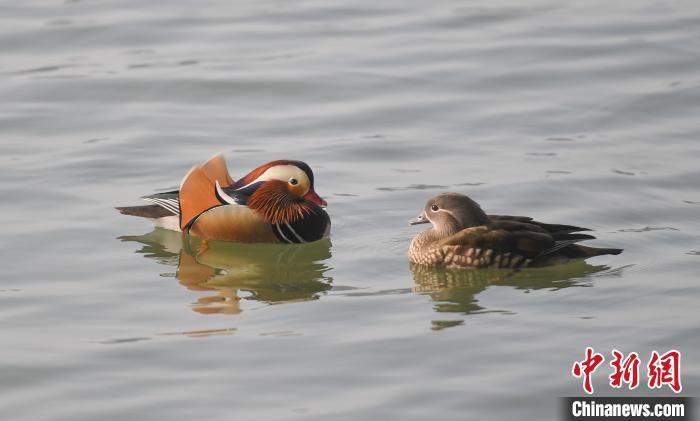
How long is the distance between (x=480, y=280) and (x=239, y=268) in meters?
2.13

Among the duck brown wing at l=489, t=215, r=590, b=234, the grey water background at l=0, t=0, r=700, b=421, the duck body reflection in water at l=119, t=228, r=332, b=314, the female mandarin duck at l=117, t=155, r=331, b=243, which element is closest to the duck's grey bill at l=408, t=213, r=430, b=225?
the grey water background at l=0, t=0, r=700, b=421

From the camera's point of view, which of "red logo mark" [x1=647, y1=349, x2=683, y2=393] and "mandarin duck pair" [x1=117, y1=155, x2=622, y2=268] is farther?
"mandarin duck pair" [x1=117, y1=155, x2=622, y2=268]

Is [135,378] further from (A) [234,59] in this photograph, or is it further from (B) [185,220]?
(A) [234,59]

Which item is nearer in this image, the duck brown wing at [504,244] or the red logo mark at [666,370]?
the red logo mark at [666,370]

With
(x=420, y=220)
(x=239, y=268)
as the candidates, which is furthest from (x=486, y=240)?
(x=239, y=268)

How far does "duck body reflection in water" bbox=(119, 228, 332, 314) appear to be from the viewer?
1173 cm

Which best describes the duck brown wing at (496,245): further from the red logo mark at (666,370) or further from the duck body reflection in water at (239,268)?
the red logo mark at (666,370)

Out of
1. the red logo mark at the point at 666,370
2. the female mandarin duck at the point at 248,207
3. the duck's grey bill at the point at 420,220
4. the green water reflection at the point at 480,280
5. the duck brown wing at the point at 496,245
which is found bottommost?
the red logo mark at the point at 666,370

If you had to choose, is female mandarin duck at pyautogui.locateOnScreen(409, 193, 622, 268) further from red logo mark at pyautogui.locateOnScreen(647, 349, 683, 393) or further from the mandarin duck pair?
red logo mark at pyautogui.locateOnScreen(647, 349, 683, 393)

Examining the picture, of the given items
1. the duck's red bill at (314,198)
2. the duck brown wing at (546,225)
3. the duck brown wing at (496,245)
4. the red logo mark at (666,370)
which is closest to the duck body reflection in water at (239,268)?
the duck's red bill at (314,198)

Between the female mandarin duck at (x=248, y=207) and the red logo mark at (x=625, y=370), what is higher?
the female mandarin duck at (x=248, y=207)

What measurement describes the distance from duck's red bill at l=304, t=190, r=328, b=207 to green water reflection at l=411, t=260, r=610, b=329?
1355mm

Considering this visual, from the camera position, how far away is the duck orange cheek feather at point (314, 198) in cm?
1333

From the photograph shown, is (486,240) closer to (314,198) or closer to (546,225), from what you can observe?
(546,225)
